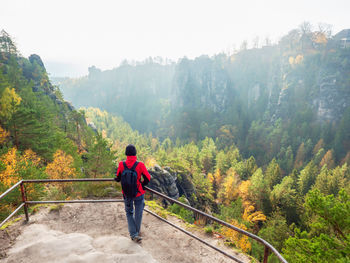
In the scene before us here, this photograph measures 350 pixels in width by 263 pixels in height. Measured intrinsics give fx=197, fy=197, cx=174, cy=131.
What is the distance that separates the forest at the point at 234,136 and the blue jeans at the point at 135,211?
7.96 feet

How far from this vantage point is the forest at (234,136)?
1527cm

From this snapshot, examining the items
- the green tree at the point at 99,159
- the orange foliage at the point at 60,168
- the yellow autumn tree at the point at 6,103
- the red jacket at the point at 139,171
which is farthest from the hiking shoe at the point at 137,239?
the yellow autumn tree at the point at 6,103

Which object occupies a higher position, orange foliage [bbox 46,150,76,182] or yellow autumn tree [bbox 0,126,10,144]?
yellow autumn tree [bbox 0,126,10,144]

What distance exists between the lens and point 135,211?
15.4 ft

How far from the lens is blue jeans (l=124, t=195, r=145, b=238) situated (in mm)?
4531

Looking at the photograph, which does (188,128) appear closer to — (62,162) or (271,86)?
(271,86)

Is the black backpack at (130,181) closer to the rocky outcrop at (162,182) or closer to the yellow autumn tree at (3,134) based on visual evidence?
the rocky outcrop at (162,182)

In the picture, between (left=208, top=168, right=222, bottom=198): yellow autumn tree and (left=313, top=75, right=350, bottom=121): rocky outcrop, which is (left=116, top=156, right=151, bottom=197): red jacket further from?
(left=313, top=75, right=350, bottom=121): rocky outcrop

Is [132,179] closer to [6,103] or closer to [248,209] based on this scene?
[6,103]

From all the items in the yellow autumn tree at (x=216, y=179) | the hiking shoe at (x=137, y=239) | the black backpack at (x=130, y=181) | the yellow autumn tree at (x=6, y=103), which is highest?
the yellow autumn tree at (x=6, y=103)

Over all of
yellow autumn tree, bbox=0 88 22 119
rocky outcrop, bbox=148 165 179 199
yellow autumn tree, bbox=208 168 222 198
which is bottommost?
yellow autumn tree, bbox=208 168 222 198

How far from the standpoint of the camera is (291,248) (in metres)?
10.8

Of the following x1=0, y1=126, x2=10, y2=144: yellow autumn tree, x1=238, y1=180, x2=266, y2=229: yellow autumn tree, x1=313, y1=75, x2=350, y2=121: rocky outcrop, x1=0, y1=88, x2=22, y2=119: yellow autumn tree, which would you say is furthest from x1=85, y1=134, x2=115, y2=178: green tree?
x1=313, y1=75, x2=350, y2=121: rocky outcrop

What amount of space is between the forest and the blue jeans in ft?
7.96
